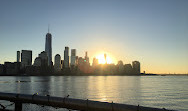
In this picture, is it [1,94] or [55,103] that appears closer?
[55,103]

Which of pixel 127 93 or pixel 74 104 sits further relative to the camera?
pixel 127 93

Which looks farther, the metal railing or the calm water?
the calm water

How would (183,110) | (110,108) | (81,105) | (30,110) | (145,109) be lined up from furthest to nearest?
(183,110) → (30,110) → (81,105) → (110,108) → (145,109)

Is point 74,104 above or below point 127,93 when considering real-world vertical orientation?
above

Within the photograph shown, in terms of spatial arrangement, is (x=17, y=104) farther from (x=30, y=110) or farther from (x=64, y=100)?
(x=30, y=110)

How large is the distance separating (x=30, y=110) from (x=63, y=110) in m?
6.15

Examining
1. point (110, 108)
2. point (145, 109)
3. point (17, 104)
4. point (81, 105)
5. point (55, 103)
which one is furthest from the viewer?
point (17, 104)

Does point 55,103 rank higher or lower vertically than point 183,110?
higher

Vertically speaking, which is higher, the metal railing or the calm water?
the metal railing

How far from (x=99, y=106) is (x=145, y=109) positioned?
3.98m

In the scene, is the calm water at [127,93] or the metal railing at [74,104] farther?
the calm water at [127,93]

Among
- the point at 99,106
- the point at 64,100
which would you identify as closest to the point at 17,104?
the point at 64,100

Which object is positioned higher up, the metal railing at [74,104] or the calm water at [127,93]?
the metal railing at [74,104]

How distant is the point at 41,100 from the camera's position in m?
17.2
